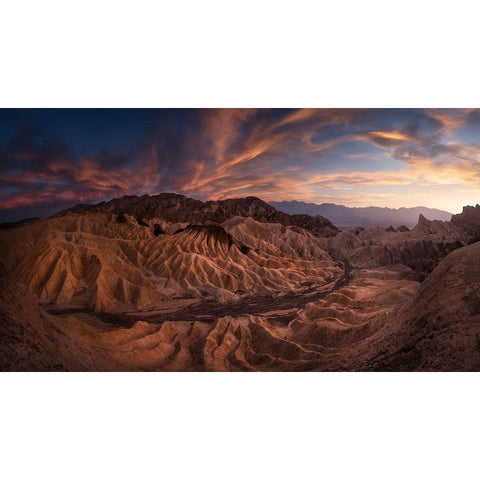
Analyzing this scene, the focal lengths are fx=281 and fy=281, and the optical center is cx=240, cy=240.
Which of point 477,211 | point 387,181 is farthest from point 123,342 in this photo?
point 477,211

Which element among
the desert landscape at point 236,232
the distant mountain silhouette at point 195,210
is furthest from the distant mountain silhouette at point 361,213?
the distant mountain silhouette at point 195,210

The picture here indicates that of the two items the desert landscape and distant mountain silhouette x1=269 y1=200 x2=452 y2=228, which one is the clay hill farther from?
distant mountain silhouette x1=269 y1=200 x2=452 y2=228

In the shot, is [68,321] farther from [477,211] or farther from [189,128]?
[477,211]

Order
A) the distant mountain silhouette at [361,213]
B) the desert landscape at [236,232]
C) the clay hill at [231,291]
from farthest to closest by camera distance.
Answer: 1. the distant mountain silhouette at [361,213]
2. the desert landscape at [236,232]
3. the clay hill at [231,291]

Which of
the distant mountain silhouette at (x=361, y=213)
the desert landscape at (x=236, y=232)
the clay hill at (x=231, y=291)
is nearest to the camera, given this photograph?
the clay hill at (x=231, y=291)

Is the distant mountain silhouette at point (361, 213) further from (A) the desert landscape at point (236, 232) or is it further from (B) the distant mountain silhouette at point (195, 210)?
(B) the distant mountain silhouette at point (195, 210)

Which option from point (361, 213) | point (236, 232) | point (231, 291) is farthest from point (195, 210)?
point (361, 213)
